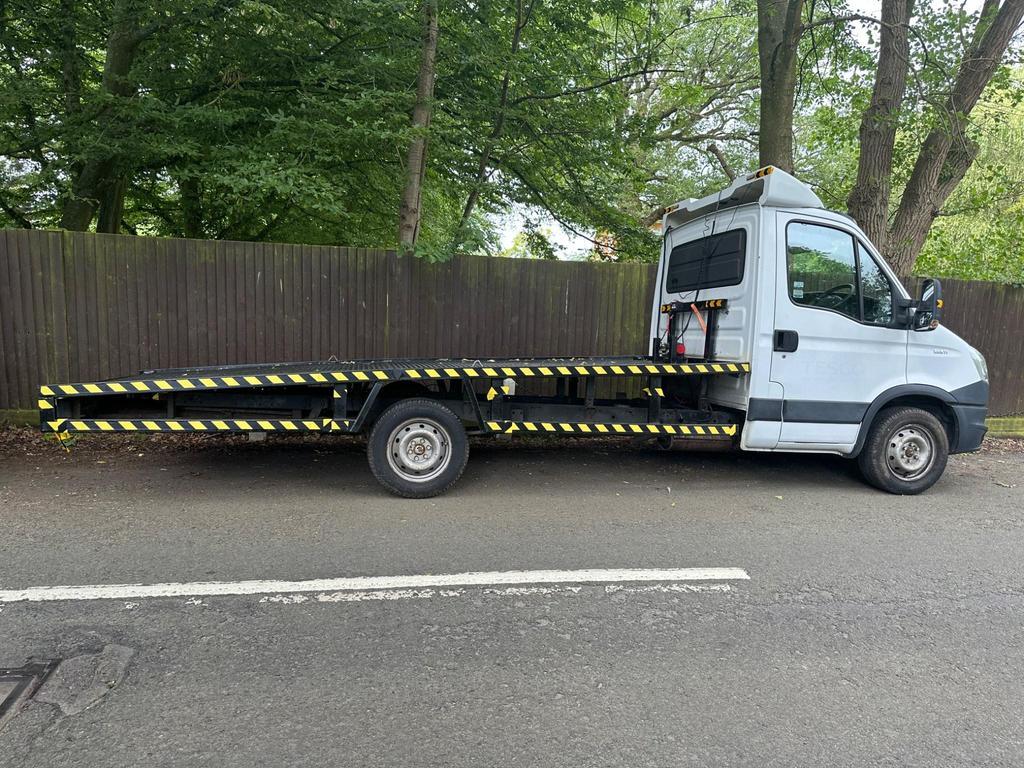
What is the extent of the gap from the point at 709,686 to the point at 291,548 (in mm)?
2650

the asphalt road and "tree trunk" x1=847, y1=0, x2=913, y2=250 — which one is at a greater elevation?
"tree trunk" x1=847, y1=0, x2=913, y2=250

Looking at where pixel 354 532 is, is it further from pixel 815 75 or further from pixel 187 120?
pixel 815 75

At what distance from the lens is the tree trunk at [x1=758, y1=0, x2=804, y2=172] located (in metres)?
8.21

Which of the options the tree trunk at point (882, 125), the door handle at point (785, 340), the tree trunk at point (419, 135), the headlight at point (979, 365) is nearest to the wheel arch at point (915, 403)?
the headlight at point (979, 365)

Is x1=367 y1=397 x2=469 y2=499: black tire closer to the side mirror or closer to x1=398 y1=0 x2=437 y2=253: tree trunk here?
x1=398 y1=0 x2=437 y2=253: tree trunk

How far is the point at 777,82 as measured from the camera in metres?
8.29

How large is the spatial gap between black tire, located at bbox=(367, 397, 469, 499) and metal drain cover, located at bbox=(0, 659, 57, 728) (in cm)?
266

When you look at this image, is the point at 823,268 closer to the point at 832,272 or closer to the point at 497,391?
the point at 832,272

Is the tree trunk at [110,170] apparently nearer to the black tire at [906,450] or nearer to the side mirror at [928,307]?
the side mirror at [928,307]

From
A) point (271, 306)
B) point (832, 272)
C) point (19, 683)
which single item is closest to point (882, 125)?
point (832, 272)

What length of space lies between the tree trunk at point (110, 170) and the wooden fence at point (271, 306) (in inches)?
71.0

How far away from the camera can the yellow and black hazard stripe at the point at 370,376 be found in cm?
482

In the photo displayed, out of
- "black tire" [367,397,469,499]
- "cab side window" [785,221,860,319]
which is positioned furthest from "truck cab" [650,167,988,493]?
"black tire" [367,397,469,499]

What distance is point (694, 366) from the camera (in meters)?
5.69
